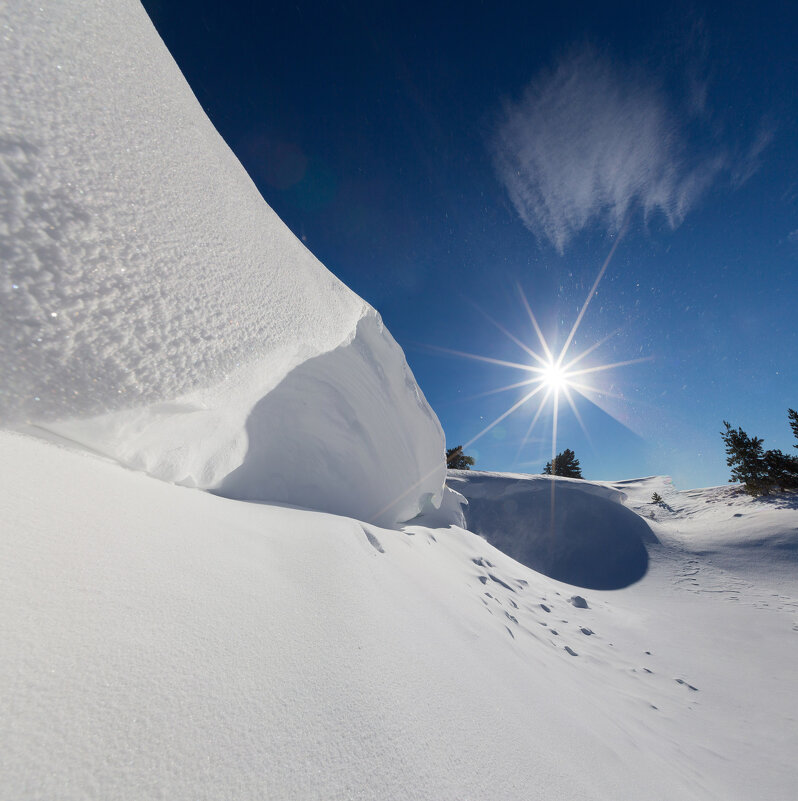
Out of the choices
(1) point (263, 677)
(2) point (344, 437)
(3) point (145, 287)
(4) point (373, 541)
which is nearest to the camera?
(1) point (263, 677)

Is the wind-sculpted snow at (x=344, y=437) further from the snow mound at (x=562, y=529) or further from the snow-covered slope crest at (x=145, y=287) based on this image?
the snow mound at (x=562, y=529)

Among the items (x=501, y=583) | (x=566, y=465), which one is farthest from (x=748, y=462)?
(x=501, y=583)

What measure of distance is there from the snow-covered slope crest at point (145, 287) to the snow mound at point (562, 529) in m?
7.09

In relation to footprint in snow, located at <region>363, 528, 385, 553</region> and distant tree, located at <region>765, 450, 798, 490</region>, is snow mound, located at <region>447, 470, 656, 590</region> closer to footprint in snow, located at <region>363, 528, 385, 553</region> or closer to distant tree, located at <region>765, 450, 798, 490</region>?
distant tree, located at <region>765, 450, 798, 490</region>

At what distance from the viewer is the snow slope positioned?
619 millimetres

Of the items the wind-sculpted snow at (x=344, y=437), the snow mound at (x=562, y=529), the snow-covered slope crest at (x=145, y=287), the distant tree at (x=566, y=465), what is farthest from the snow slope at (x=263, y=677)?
the distant tree at (x=566, y=465)

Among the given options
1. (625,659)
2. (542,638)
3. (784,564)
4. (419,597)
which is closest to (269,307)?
(419,597)

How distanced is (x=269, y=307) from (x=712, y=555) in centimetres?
1039

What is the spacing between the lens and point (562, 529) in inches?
360

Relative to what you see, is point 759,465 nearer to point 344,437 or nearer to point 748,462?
point 748,462

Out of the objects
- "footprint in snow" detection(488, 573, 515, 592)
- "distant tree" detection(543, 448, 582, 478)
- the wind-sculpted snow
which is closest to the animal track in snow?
the wind-sculpted snow

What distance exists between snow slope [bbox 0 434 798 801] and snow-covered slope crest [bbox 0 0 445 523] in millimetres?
312

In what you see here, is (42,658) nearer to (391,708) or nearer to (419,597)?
(391,708)

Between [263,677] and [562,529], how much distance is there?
10.00 meters
